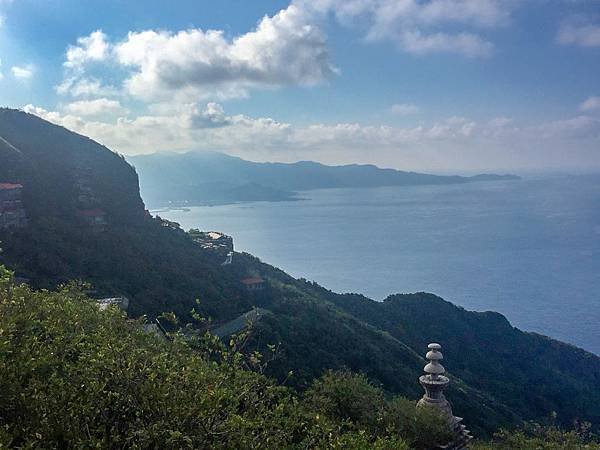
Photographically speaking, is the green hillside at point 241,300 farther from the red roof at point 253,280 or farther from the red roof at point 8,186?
the red roof at point 8,186

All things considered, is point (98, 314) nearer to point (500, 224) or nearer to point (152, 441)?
point (152, 441)

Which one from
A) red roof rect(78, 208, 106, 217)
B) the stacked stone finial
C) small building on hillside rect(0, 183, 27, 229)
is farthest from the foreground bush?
red roof rect(78, 208, 106, 217)

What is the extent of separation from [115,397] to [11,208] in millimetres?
29434

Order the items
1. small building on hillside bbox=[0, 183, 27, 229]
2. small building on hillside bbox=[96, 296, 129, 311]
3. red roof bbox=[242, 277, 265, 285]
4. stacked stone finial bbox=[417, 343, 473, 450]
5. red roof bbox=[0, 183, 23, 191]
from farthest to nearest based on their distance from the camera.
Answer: red roof bbox=[242, 277, 265, 285] < red roof bbox=[0, 183, 23, 191] < small building on hillside bbox=[0, 183, 27, 229] < small building on hillside bbox=[96, 296, 129, 311] < stacked stone finial bbox=[417, 343, 473, 450]

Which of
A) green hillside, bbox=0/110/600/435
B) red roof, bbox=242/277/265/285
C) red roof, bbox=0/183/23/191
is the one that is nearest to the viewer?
green hillside, bbox=0/110/600/435

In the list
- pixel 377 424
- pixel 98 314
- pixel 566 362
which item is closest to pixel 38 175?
pixel 98 314

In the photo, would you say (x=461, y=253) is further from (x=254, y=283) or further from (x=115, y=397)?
(x=115, y=397)

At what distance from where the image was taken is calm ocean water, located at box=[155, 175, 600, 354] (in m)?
77.8

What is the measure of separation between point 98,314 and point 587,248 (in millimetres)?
124255

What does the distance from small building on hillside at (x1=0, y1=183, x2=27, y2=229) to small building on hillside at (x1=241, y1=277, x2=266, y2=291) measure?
16.1 metres

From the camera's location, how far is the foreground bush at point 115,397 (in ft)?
16.0

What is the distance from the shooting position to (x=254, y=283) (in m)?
39.7

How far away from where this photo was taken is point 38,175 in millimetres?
37719

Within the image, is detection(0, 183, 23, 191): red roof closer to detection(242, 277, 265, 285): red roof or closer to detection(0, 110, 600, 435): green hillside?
detection(0, 110, 600, 435): green hillside
